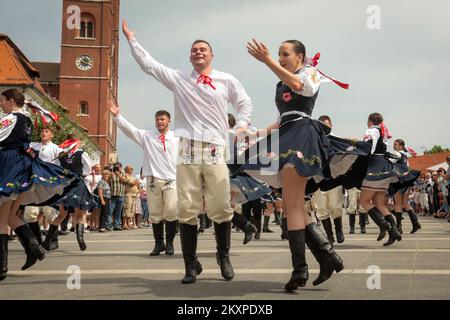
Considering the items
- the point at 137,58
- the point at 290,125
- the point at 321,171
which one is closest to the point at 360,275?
the point at 321,171

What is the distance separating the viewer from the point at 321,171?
4668 millimetres

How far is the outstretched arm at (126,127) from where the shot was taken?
274 inches

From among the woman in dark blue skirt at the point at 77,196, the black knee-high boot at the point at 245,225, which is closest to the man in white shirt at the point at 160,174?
the black knee-high boot at the point at 245,225

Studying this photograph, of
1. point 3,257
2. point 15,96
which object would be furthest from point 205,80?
point 3,257

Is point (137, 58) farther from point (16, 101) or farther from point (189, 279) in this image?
point (189, 279)

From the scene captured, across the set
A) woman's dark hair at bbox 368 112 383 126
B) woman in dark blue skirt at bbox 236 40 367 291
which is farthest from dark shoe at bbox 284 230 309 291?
woman's dark hair at bbox 368 112 383 126

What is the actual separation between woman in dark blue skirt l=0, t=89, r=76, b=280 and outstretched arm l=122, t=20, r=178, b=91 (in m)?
1.49

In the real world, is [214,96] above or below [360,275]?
above

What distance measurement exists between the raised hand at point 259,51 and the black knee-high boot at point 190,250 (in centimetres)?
192

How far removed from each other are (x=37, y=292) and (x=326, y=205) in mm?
5975

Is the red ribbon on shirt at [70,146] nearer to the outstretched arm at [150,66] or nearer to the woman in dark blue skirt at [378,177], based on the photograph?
the outstretched arm at [150,66]

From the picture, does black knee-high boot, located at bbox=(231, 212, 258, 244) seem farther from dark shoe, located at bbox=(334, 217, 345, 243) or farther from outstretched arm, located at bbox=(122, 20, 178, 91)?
outstretched arm, located at bbox=(122, 20, 178, 91)

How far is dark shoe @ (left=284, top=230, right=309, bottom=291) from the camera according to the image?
14.5 ft

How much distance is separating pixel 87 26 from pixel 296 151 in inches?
3109
